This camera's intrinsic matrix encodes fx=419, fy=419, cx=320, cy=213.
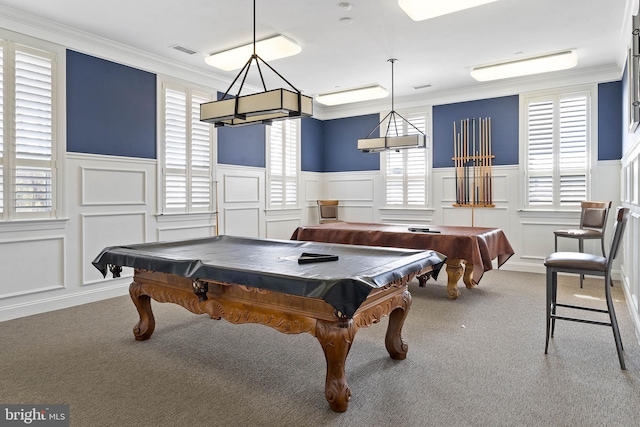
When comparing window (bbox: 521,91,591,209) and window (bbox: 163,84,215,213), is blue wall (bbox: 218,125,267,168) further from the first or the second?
window (bbox: 521,91,591,209)

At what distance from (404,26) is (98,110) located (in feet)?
10.9

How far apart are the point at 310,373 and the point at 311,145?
560cm

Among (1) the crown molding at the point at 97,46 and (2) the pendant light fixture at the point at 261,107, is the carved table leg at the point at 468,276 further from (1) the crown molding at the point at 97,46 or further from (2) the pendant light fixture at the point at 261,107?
(1) the crown molding at the point at 97,46

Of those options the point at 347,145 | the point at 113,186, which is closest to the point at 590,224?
the point at 347,145

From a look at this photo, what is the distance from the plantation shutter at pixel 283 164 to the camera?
267 inches

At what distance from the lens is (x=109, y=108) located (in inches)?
181

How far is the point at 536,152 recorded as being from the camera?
19.5ft

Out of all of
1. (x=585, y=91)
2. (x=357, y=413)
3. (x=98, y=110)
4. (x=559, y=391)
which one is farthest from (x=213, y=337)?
(x=585, y=91)

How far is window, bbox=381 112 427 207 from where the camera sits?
6.92 meters

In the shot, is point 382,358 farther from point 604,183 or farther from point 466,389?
point 604,183

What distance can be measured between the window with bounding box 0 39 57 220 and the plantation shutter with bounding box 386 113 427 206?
480cm

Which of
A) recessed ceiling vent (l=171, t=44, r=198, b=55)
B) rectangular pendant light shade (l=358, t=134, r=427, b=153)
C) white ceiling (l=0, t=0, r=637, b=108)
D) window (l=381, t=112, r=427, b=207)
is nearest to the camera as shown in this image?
white ceiling (l=0, t=0, r=637, b=108)

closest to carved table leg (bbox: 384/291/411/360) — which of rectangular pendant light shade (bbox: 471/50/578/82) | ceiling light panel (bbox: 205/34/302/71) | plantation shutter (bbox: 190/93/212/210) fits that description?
ceiling light panel (bbox: 205/34/302/71)

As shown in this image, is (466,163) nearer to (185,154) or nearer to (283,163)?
(283,163)
